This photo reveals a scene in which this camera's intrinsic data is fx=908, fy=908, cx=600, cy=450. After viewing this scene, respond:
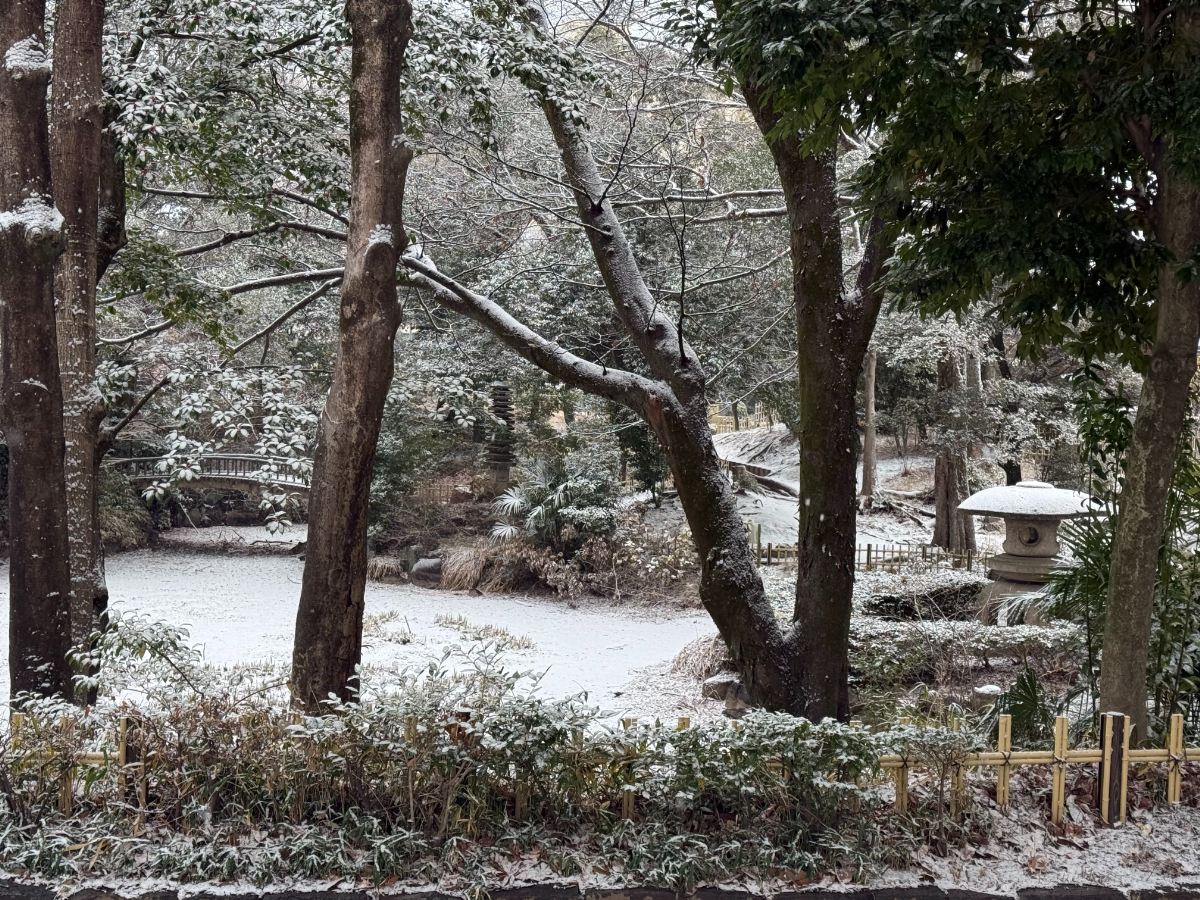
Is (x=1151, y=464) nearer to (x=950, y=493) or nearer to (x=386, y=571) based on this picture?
(x=950, y=493)

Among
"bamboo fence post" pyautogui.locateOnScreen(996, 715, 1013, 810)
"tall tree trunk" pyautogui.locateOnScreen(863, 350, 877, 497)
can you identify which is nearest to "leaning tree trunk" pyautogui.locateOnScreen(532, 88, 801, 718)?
"bamboo fence post" pyautogui.locateOnScreen(996, 715, 1013, 810)

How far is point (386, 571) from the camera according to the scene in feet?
51.6

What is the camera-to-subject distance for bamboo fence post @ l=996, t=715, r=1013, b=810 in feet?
11.6

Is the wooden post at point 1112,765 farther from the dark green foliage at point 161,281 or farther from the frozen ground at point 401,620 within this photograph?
the dark green foliage at point 161,281

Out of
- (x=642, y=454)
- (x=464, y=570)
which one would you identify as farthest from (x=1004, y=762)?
(x=642, y=454)

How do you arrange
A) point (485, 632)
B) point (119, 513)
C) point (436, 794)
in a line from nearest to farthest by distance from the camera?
point (436, 794)
point (485, 632)
point (119, 513)

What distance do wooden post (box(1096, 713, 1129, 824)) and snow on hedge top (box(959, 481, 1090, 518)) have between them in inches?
233

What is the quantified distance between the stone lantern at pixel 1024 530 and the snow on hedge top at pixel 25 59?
341 inches

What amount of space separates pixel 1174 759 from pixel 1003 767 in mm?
812

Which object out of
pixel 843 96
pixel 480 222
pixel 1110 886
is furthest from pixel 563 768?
pixel 480 222

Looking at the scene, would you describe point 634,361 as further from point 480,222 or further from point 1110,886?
point 1110,886

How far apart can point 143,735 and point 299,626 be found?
1062 mm

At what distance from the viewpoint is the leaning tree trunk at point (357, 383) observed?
447 centimetres

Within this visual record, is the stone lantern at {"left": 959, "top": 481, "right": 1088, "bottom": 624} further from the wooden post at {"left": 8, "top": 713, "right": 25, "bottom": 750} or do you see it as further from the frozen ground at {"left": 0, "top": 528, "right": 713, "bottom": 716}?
the wooden post at {"left": 8, "top": 713, "right": 25, "bottom": 750}
